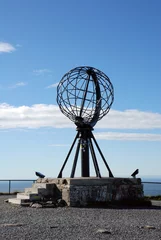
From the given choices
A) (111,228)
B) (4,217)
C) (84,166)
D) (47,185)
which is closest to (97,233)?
(111,228)

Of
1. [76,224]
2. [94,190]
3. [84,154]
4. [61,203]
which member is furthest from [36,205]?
[76,224]

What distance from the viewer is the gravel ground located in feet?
27.1

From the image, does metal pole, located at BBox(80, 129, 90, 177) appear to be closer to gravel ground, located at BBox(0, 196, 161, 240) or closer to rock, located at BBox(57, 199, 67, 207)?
rock, located at BBox(57, 199, 67, 207)

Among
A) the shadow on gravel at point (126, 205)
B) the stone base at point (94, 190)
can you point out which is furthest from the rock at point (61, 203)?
the shadow on gravel at point (126, 205)

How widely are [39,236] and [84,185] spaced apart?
705 centimetres

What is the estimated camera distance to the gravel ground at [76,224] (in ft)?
27.1

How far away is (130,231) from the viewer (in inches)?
353

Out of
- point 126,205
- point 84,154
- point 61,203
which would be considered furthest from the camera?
point 84,154

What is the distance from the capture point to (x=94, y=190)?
15.2 m

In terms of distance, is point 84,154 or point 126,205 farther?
point 84,154

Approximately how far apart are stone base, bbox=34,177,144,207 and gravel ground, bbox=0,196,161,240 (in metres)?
1.47

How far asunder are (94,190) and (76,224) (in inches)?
207

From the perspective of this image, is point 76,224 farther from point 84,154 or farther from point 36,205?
point 84,154

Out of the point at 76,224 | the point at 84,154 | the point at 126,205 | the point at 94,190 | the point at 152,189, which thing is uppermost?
the point at 84,154
